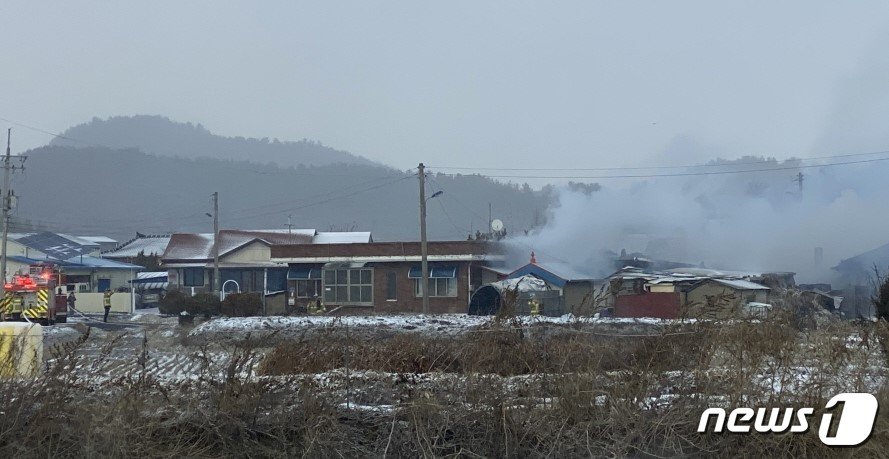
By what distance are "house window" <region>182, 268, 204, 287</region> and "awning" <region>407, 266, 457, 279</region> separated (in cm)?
1571

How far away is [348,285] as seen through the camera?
1673 inches

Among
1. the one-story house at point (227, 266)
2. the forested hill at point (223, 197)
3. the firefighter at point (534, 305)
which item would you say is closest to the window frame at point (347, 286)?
the one-story house at point (227, 266)

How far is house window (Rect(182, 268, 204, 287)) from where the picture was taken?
50062 millimetres

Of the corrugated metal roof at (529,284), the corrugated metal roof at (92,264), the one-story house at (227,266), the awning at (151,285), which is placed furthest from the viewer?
the awning at (151,285)

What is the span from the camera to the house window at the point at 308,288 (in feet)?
142

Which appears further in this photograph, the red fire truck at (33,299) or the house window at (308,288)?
the house window at (308,288)

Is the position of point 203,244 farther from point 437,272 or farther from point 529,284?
point 529,284

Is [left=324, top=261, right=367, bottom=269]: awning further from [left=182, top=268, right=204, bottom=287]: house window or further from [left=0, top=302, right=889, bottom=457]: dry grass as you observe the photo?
[left=0, top=302, right=889, bottom=457]: dry grass

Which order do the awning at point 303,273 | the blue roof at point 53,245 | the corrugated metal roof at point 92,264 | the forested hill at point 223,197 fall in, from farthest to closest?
1. the forested hill at point 223,197
2. the blue roof at point 53,245
3. the corrugated metal roof at point 92,264
4. the awning at point 303,273

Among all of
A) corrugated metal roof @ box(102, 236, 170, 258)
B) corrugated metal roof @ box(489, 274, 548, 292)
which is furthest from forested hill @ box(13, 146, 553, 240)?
corrugated metal roof @ box(489, 274, 548, 292)

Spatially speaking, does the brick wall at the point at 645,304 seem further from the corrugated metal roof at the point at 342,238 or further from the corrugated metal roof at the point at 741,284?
the corrugated metal roof at the point at 342,238

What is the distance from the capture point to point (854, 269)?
37.5m

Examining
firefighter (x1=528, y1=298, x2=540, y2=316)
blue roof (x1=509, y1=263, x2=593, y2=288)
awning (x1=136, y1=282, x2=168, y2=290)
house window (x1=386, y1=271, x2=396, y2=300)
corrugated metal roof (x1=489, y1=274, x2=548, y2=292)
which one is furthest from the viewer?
awning (x1=136, y1=282, x2=168, y2=290)

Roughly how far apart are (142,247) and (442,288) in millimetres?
47360
